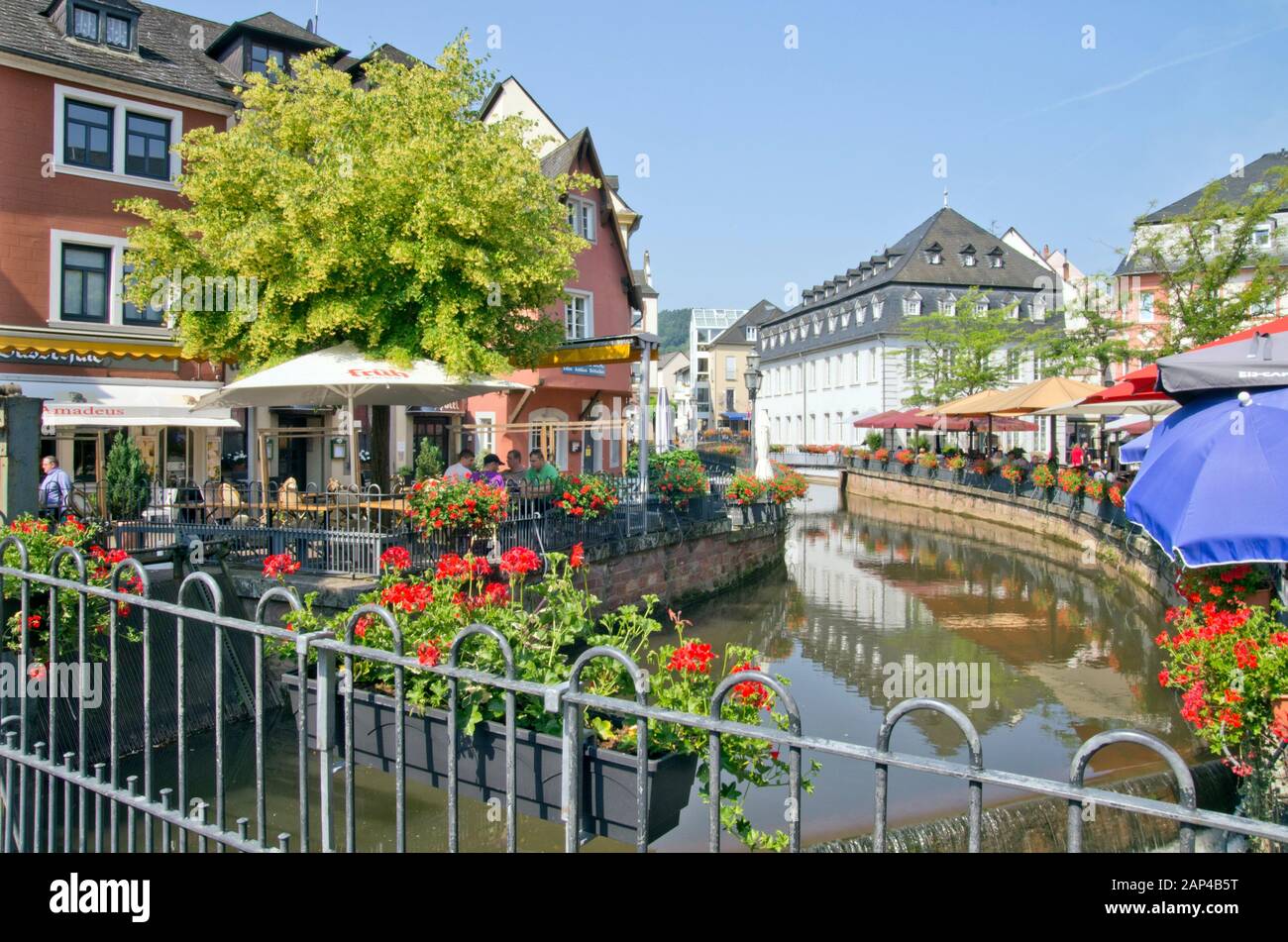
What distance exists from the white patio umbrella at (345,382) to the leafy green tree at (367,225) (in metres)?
0.43

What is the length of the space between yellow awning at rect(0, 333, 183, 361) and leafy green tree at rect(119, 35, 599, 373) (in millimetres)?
4122

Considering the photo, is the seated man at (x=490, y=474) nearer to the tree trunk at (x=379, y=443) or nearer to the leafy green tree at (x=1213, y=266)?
the tree trunk at (x=379, y=443)

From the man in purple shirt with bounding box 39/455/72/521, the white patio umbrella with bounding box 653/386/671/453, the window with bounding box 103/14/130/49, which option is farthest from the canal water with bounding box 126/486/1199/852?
the window with bounding box 103/14/130/49

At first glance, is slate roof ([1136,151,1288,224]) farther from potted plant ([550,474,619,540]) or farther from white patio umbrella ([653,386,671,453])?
potted plant ([550,474,619,540])

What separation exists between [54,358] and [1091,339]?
95.8 feet

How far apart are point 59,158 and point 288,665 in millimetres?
14173

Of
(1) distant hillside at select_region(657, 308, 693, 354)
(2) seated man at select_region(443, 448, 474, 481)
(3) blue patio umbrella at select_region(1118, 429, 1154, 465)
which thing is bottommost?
(2) seated man at select_region(443, 448, 474, 481)

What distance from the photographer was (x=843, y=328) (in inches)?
2451

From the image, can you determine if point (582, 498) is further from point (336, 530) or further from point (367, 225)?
point (367, 225)

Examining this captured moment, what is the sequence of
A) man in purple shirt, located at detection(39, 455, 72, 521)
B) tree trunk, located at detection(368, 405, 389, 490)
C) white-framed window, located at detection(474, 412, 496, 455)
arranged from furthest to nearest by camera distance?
white-framed window, located at detection(474, 412, 496, 455) → tree trunk, located at detection(368, 405, 389, 490) → man in purple shirt, located at detection(39, 455, 72, 521)

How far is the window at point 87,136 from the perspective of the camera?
768 inches

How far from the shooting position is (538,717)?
13.4 ft

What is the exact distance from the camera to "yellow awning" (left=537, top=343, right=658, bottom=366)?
16663 millimetres
